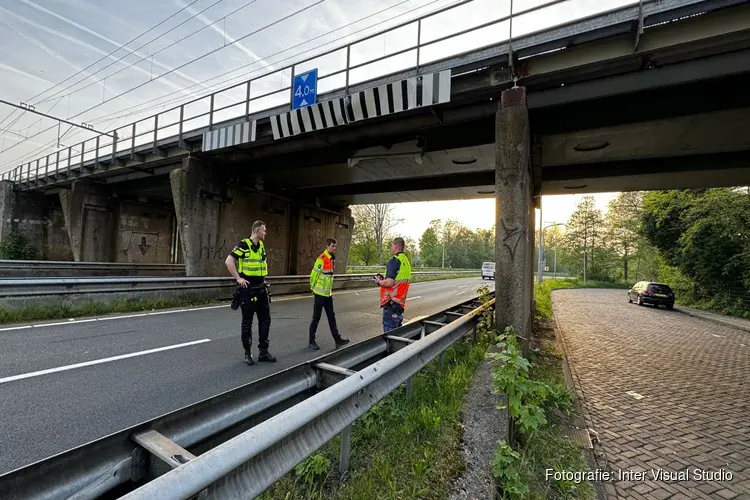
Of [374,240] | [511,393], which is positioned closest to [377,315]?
[511,393]

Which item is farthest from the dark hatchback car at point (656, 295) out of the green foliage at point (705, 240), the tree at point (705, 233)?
the tree at point (705, 233)

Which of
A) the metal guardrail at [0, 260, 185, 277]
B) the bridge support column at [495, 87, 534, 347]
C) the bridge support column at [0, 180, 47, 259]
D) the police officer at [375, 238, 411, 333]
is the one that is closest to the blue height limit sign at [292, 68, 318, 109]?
the bridge support column at [495, 87, 534, 347]

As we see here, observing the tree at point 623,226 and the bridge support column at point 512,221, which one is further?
the tree at point 623,226

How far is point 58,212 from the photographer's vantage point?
84.2ft

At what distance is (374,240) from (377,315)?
33497mm

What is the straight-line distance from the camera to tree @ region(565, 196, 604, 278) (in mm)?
48000

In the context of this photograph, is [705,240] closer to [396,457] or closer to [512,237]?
[512,237]

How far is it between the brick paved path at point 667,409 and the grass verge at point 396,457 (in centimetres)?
150

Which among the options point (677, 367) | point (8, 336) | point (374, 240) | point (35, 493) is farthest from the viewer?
point (374, 240)

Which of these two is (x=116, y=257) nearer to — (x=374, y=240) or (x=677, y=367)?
(x=677, y=367)

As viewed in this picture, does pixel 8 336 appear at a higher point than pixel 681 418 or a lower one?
higher

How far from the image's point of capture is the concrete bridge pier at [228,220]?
12961 millimetres

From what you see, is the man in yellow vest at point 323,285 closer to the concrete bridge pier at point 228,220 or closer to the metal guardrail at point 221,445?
the metal guardrail at point 221,445

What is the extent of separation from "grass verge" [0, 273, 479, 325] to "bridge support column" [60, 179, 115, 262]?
13471 mm
